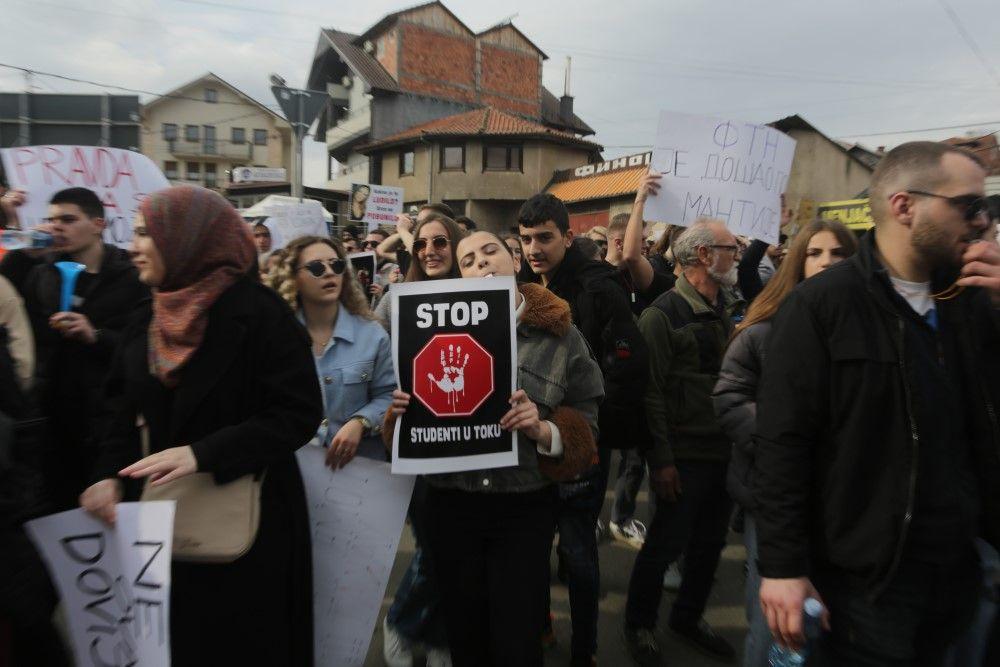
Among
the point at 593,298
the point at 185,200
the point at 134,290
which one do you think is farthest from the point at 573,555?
the point at 134,290

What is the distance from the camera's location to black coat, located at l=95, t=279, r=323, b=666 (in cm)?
206

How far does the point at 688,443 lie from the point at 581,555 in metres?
0.75

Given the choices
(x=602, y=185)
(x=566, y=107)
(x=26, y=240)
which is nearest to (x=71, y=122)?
(x=26, y=240)

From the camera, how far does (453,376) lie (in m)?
2.27

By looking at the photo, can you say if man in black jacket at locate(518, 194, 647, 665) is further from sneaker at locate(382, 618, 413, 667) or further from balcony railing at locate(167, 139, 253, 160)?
balcony railing at locate(167, 139, 253, 160)

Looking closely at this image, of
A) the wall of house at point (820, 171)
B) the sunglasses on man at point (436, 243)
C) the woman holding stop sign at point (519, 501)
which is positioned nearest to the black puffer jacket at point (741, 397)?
the woman holding stop sign at point (519, 501)

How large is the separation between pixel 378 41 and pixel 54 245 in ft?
128

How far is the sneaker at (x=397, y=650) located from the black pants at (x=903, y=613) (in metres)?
1.97

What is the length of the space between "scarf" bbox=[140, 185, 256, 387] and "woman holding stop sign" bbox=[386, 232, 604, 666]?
2.34ft

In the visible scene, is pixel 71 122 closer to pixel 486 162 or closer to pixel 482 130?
pixel 482 130

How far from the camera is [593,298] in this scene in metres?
3.24

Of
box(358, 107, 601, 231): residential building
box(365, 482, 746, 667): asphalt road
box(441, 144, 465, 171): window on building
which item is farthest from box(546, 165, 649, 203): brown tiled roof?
box(365, 482, 746, 667): asphalt road

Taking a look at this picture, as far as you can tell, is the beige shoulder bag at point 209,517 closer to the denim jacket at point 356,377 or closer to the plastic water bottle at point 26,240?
the denim jacket at point 356,377

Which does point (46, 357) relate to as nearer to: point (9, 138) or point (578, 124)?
point (9, 138)
